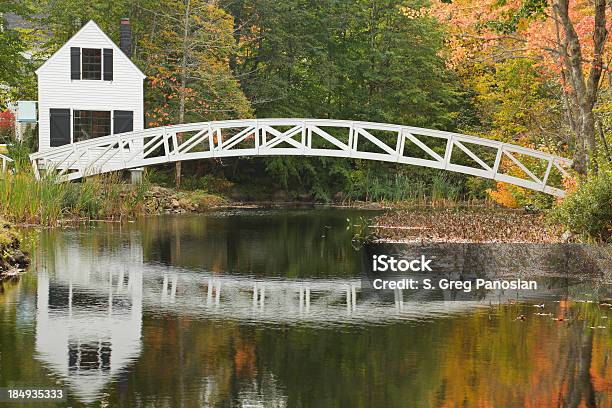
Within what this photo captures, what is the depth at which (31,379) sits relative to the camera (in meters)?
10.5

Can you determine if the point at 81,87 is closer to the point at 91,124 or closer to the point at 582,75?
the point at 91,124

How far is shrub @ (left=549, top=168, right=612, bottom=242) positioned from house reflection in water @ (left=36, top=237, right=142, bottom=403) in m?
7.94

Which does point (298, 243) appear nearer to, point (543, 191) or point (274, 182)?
point (543, 191)

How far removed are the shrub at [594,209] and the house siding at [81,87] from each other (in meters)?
21.9

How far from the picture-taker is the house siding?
38.0 metres

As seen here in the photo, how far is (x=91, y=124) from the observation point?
126 feet

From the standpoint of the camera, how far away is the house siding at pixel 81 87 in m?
38.0

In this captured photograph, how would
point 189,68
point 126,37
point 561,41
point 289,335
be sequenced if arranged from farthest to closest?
1. point 189,68
2. point 126,37
3. point 561,41
4. point 289,335

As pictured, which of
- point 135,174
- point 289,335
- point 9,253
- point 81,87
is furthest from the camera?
→ point 81,87

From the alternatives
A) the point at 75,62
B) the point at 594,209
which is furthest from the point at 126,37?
the point at 594,209

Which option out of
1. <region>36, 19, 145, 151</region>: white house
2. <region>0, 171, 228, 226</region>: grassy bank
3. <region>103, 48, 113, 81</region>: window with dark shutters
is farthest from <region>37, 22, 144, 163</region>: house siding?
<region>0, 171, 228, 226</region>: grassy bank

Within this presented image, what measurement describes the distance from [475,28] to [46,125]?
17081 mm

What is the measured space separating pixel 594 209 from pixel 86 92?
23.4 meters

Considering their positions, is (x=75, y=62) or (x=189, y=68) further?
(x=189, y=68)
